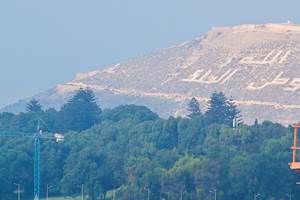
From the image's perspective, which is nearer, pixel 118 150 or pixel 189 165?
pixel 189 165

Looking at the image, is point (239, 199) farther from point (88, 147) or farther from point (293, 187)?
point (88, 147)

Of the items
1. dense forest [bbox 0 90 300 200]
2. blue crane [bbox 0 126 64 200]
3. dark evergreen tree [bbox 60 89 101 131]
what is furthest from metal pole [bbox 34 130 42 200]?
dark evergreen tree [bbox 60 89 101 131]

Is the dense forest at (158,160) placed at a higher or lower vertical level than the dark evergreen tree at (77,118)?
lower

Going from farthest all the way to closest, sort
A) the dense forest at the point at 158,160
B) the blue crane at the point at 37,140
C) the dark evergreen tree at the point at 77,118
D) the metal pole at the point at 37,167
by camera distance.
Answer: the dark evergreen tree at the point at 77,118
the blue crane at the point at 37,140
the metal pole at the point at 37,167
the dense forest at the point at 158,160

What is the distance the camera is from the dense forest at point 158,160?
479ft

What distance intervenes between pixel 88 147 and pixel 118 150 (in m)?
2.99

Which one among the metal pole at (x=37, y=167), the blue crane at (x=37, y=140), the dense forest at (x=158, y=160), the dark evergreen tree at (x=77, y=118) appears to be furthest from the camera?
the dark evergreen tree at (x=77, y=118)

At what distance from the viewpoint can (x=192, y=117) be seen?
18662 cm

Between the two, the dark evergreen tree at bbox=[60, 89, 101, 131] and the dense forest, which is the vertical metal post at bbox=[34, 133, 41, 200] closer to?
the dense forest

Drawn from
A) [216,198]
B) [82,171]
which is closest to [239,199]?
[216,198]

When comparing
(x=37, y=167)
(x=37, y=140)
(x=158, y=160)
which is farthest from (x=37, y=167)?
(x=37, y=140)

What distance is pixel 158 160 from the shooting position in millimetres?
157625

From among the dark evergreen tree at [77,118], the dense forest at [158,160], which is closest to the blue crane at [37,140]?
the dense forest at [158,160]

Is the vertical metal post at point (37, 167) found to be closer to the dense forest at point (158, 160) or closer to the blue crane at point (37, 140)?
the blue crane at point (37, 140)
